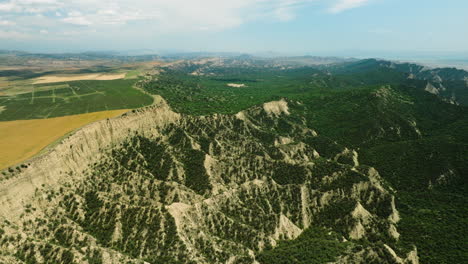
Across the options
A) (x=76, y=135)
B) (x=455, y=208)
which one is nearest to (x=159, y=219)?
(x=76, y=135)

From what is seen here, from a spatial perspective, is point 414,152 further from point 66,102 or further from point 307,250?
point 66,102

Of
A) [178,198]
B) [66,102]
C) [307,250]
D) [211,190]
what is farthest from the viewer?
[66,102]

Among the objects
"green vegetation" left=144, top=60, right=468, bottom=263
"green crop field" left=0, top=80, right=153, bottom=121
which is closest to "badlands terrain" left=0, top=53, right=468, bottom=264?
"green vegetation" left=144, top=60, right=468, bottom=263

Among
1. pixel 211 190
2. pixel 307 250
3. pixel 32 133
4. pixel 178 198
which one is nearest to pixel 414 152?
pixel 307 250

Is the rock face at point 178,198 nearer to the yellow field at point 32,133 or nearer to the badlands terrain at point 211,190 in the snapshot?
the badlands terrain at point 211,190

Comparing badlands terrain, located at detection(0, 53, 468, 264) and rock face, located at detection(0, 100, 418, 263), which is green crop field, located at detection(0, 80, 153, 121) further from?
rock face, located at detection(0, 100, 418, 263)

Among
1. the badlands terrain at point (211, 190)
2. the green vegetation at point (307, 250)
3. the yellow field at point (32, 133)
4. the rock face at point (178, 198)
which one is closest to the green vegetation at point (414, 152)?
the badlands terrain at point (211, 190)
